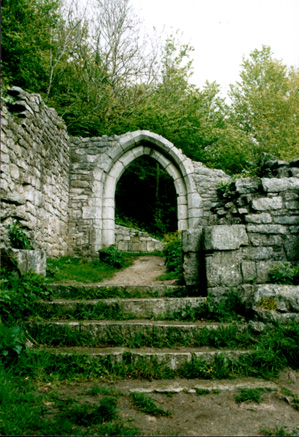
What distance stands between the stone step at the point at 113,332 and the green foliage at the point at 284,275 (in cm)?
77

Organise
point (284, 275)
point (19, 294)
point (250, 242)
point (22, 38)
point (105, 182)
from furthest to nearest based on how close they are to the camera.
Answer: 1. point (105, 182)
2. point (22, 38)
3. point (250, 242)
4. point (284, 275)
5. point (19, 294)

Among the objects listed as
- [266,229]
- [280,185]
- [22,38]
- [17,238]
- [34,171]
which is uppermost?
[22,38]

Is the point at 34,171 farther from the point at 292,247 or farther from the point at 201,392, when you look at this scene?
the point at 201,392

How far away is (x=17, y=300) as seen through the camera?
3250 mm

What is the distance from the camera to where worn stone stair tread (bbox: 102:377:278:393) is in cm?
234

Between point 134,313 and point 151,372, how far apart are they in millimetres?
949

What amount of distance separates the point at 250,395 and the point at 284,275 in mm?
1577

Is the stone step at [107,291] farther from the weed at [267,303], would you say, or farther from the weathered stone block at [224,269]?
the weed at [267,303]

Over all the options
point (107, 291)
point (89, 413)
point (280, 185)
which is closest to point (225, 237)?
point (280, 185)

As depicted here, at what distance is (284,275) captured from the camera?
3.46m

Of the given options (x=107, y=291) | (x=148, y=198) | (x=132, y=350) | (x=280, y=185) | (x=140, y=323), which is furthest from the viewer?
(x=148, y=198)

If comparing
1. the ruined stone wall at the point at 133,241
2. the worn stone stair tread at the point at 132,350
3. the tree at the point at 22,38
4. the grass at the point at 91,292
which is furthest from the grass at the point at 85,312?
the ruined stone wall at the point at 133,241

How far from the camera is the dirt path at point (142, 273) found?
18.7 feet

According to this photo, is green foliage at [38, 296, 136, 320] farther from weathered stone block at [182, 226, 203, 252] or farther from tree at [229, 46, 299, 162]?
tree at [229, 46, 299, 162]
